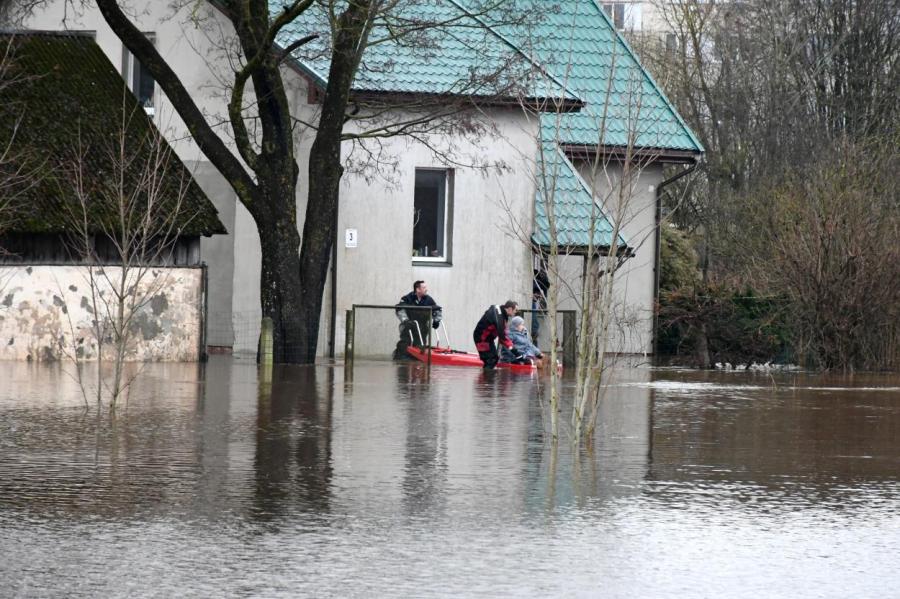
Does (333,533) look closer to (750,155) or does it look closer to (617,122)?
(617,122)

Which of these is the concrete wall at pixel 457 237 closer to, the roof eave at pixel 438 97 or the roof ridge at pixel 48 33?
the roof eave at pixel 438 97

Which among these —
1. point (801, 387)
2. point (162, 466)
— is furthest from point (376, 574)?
point (801, 387)

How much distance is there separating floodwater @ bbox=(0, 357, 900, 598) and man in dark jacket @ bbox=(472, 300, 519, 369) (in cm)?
794

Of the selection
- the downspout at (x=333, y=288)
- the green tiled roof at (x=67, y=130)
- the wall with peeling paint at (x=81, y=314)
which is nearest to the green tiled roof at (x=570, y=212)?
the downspout at (x=333, y=288)

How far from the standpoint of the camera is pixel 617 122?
3534 centimetres

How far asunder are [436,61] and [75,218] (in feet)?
27.0

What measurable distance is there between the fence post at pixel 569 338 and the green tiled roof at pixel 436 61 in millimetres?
4077

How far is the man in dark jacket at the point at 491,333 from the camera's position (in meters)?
27.8

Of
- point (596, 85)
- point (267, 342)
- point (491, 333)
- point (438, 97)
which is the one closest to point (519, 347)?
point (491, 333)

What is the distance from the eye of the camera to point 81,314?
27.1 metres

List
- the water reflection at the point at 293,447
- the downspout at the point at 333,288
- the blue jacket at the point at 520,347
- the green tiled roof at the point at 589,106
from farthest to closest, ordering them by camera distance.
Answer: the green tiled roof at the point at 589,106 < the downspout at the point at 333,288 < the blue jacket at the point at 520,347 < the water reflection at the point at 293,447

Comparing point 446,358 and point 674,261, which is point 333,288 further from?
point 674,261

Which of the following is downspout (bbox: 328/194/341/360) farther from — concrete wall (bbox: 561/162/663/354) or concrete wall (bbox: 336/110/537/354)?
concrete wall (bbox: 561/162/663/354)

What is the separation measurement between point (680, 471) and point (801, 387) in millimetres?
11928
